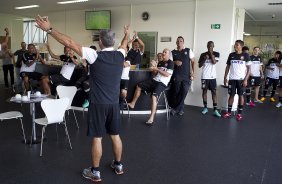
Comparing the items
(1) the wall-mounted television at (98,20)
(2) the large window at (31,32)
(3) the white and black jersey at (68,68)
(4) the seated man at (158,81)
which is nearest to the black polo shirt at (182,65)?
(4) the seated man at (158,81)

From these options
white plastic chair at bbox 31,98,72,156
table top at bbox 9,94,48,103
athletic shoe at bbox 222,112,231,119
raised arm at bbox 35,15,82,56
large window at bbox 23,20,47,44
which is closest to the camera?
raised arm at bbox 35,15,82,56

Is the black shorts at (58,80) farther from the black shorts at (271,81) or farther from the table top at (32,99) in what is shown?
the black shorts at (271,81)

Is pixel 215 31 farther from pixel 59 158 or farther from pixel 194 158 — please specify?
pixel 59 158

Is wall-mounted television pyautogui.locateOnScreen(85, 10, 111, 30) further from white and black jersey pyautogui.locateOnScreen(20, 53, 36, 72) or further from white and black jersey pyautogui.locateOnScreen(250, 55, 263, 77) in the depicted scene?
white and black jersey pyautogui.locateOnScreen(250, 55, 263, 77)

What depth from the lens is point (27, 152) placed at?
3832 mm

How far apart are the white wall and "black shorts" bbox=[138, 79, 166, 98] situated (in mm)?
2015

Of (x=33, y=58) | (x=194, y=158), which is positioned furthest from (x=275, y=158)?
(x=33, y=58)

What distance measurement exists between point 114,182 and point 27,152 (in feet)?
4.97

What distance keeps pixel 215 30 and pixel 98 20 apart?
3831mm

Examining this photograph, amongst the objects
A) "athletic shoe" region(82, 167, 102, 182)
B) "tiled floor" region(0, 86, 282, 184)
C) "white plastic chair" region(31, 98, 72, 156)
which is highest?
"white plastic chair" region(31, 98, 72, 156)

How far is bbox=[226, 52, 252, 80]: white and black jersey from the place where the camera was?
599cm

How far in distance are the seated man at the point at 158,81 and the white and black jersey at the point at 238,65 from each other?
4.64 feet

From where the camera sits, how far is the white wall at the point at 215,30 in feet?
22.9

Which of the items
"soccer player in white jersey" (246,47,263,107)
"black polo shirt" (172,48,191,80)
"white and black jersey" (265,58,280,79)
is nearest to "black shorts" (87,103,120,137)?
"black polo shirt" (172,48,191,80)
